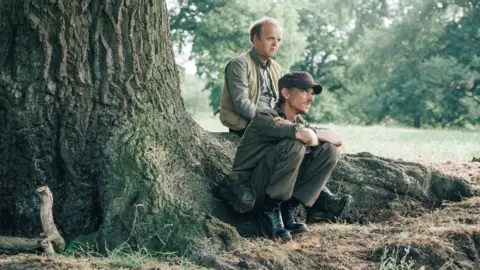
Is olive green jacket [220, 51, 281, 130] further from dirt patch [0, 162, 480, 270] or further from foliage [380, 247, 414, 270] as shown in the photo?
foliage [380, 247, 414, 270]

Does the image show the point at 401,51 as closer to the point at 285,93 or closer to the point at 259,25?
the point at 259,25

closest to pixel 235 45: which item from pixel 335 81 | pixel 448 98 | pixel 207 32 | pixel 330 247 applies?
pixel 207 32

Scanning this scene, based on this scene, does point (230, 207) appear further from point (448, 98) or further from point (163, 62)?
point (448, 98)

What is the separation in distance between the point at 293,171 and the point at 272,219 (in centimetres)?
44

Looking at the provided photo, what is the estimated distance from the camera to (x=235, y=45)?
109 ft

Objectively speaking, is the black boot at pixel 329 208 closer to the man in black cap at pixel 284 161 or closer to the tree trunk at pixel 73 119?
the man in black cap at pixel 284 161

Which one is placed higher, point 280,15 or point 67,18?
point 280,15

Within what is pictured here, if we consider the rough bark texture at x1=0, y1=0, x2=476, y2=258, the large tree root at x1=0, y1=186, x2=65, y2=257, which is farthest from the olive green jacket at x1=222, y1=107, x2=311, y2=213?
the large tree root at x1=0, y1=186, x2=65, y2=257

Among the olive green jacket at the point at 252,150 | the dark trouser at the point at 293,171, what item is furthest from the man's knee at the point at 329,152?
the olive green jacket at the point at 252,150

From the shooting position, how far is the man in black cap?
5469mm

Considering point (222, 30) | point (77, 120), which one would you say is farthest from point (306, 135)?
point (222, 30)

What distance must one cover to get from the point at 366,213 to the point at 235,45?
26868 mm

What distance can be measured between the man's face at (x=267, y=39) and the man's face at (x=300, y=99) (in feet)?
3.30

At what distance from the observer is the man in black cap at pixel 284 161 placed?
17.9ft
